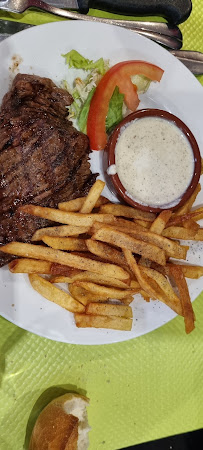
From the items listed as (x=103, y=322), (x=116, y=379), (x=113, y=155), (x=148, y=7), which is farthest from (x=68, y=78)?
(x=116, y=379)

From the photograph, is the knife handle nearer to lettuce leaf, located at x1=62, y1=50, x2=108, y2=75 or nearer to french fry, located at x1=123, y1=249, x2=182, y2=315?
lettuce leaf, located at x1=62, y1=50, x2=108, y2=75

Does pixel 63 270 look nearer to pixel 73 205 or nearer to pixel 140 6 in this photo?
pixel 73 205

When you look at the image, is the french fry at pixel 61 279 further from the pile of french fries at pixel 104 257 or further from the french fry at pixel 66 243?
the french fry at pixel 66 243

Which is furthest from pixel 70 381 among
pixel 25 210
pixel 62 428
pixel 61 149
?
pixel 61 149

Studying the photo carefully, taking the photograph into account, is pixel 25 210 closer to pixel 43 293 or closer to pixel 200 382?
pixel 43 293

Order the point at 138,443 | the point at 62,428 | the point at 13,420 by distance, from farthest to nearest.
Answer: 1. the point at 138,443
2. the point at 13,420
3. the point at 62,428

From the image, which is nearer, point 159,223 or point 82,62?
point 159,223

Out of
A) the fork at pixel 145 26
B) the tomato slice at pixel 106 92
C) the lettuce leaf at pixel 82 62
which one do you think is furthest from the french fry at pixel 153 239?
the fork at pixel 145 26
